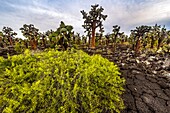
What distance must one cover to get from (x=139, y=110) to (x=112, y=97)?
1.93m

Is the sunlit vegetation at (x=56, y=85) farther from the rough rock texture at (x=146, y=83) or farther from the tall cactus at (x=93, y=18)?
the tall cactus at (x=93, y=18)

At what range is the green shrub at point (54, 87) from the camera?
5.37m

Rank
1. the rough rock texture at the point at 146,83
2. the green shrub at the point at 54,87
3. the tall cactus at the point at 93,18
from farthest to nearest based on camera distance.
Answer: the tall cactus at the point at 93,18
the rough rock texture at the point at 146,83
the green shrub at the point at 54,87

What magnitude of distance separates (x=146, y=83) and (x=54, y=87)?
7.07m

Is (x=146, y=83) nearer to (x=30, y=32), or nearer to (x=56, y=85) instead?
(x=56, y=85)

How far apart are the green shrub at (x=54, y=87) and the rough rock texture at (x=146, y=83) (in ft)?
5.84

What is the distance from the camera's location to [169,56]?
15789mm

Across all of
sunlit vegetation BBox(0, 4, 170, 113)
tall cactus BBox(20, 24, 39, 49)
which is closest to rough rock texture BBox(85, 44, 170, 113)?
sunlit vegetation BBox(0, 4, 170, 113)

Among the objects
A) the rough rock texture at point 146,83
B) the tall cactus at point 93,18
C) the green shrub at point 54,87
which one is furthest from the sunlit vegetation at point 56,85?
the tall cactus at point 93,18

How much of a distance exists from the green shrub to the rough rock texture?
178cm

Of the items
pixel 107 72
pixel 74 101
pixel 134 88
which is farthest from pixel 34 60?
pixel 134 88

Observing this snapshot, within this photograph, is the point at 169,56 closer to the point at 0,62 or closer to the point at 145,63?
the point at 145,63

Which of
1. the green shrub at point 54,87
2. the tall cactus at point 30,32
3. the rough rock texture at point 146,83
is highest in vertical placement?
the tall cactus at point 30,32

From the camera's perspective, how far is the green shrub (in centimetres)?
537
